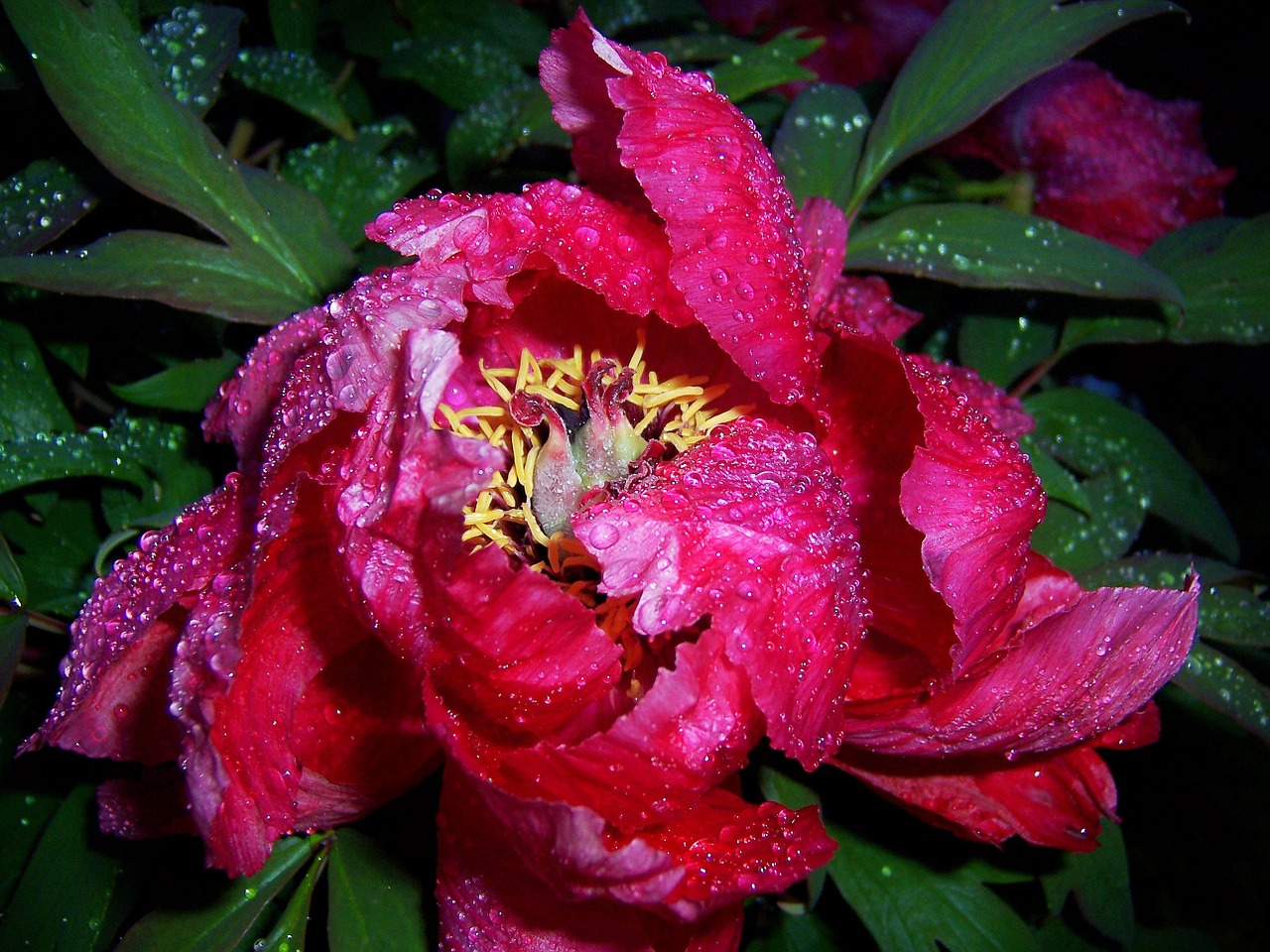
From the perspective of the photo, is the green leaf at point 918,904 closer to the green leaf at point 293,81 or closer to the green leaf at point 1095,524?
the green leaf at point 1095,524

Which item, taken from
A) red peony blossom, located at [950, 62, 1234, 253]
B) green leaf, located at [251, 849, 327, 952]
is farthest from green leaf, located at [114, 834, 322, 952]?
red peony blossom, located at [950, 62, 1234, 253]

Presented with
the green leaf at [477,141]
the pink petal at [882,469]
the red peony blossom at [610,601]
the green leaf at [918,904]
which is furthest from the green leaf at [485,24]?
the green leaf at [918,904]

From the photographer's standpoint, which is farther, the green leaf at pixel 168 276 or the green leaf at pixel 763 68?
the green leaf at pixel 763 68

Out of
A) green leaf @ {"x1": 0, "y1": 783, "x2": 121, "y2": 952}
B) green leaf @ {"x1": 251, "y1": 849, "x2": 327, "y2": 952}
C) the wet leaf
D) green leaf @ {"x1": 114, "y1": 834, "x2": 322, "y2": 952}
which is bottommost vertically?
green leaf @ {"x1": 251, "y1": 849, "x2": 327, "y2": 952}

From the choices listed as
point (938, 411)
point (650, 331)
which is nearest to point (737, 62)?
point (650, 331)

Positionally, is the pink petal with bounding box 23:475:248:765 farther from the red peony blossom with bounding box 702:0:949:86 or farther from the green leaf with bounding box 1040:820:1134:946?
the red peony blossom with bounding box 702:0:949:86
